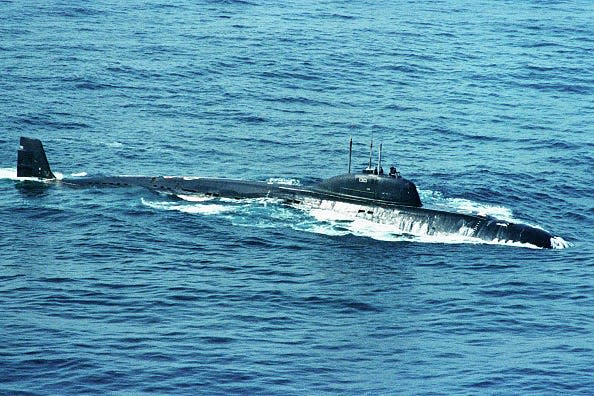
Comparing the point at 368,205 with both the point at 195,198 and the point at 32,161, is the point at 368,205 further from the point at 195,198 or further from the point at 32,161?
the point at 32,161

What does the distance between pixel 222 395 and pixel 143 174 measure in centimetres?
3781

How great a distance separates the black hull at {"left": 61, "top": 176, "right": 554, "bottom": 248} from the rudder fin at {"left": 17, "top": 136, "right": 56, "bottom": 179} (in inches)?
62.0

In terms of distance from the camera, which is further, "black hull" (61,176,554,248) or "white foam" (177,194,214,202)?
"white foam" (177,194,214,202)

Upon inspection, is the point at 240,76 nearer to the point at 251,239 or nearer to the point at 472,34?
the point at 472,34

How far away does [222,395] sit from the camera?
4153 cm

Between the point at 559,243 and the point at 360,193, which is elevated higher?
the point at 360,193

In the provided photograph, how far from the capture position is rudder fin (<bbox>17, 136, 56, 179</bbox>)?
2926 inches

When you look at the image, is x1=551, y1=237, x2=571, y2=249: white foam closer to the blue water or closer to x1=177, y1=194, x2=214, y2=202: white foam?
the blue water

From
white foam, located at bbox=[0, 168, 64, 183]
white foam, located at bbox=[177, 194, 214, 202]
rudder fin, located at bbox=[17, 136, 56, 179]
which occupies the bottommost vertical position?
white foam, located at bbox=[177, 194, 214, 202]

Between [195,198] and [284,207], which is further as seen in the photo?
[195,198]

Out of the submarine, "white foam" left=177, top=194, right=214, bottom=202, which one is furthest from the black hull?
"white foam" left=177, top=194, right=214, bottom=202

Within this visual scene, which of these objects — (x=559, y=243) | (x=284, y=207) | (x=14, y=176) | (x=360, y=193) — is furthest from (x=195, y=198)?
(x=559, y=243)

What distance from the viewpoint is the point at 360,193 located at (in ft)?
228

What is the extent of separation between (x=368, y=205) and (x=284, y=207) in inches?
206
